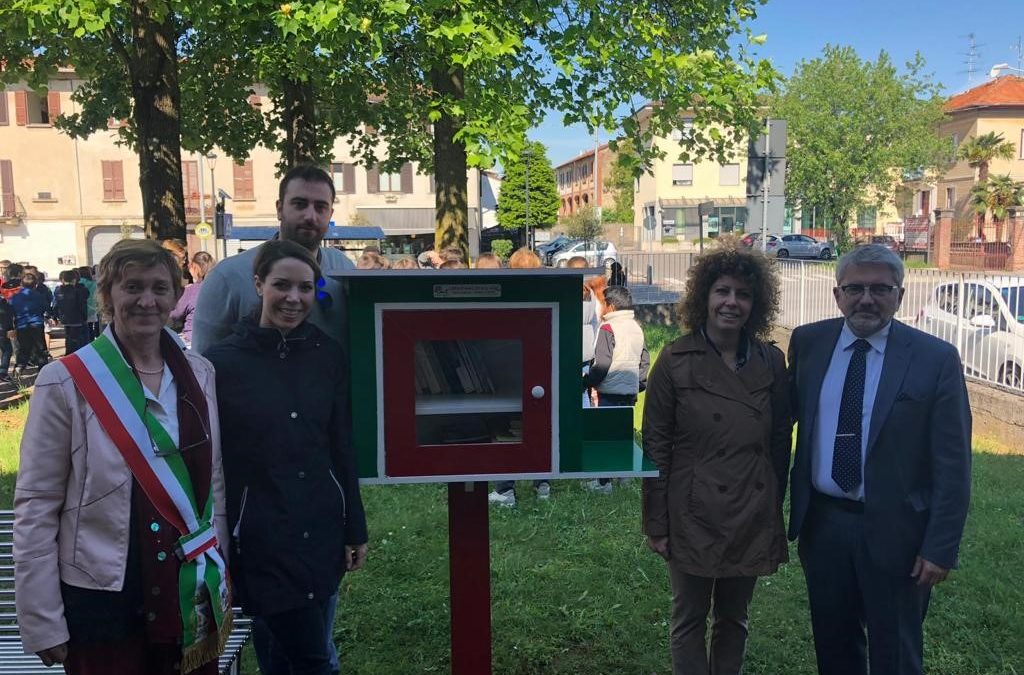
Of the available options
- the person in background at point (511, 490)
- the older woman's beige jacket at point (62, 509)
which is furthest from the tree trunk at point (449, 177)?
the older woman's beige jacket at point (62, 509)

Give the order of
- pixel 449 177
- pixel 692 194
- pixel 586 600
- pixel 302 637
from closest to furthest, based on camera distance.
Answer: pixel 302 637 < pixel 586 600 < pixel 449 177 < pixel 692 194

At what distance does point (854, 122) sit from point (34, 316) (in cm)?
3343

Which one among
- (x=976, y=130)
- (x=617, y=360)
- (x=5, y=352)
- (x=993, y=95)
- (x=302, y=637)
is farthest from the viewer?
(x=993, y=95)

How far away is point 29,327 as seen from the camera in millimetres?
11648

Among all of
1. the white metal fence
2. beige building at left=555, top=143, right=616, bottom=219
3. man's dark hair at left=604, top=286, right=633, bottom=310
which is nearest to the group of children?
man's dark hair at left=604, top=286, right=633, bottom=310

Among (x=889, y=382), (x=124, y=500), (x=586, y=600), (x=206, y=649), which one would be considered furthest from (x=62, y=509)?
(x=586, y=600)

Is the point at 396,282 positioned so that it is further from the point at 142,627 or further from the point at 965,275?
the point at 965,275

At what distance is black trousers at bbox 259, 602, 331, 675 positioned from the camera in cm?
238

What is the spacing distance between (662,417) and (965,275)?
23.0 feet

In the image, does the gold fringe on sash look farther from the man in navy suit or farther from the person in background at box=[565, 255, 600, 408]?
the person in background at box=[565, 255, 600, 408]

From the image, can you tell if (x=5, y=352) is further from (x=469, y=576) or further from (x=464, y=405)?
(x=464, y=405)

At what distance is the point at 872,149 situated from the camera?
1420 inches

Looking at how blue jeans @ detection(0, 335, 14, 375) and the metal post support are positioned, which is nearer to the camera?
the metal post support

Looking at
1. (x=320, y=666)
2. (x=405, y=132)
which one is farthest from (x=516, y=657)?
(x=405, y=132)
